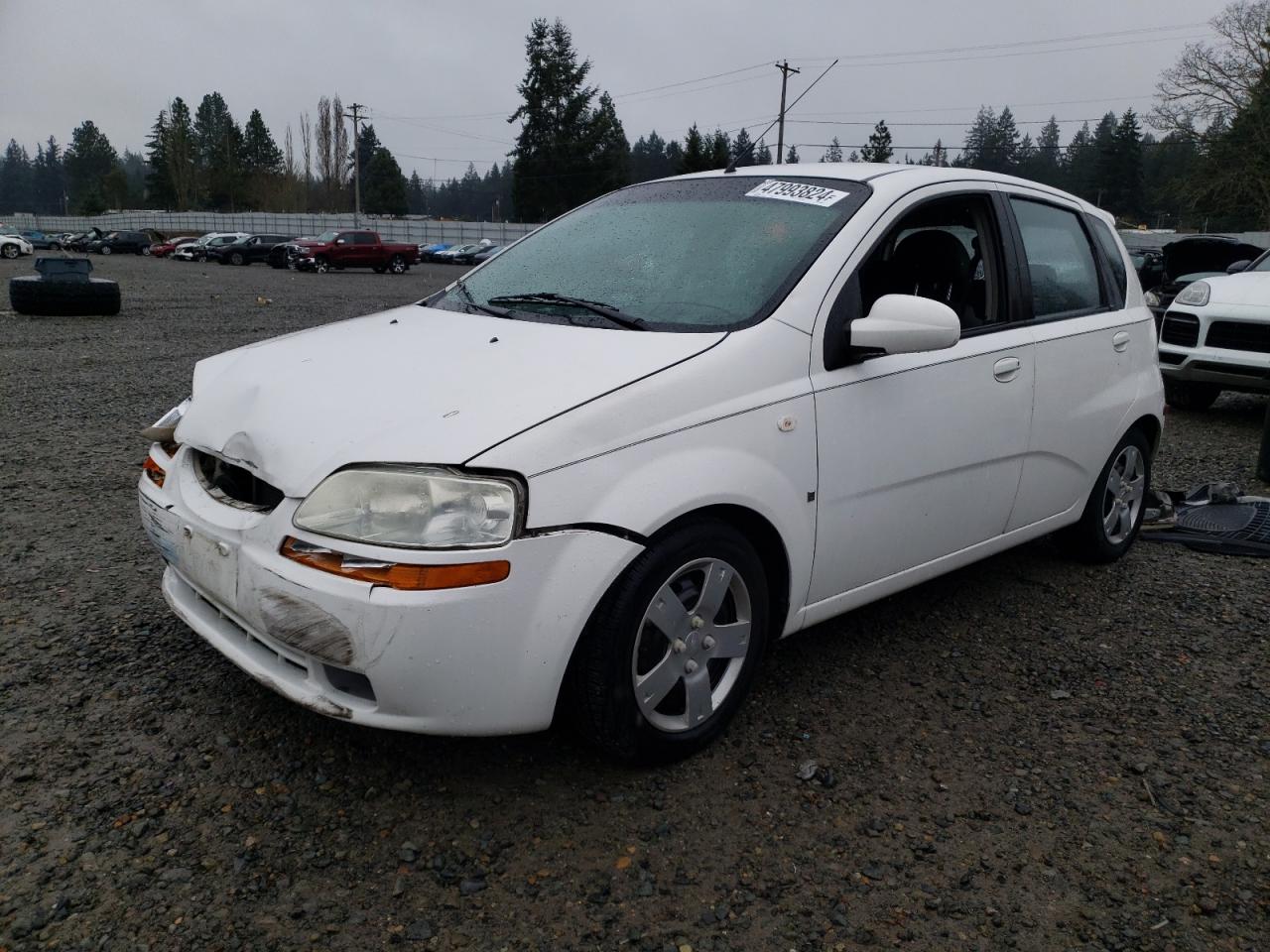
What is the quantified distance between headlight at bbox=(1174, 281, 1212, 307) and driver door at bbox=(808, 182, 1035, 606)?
17.9ft

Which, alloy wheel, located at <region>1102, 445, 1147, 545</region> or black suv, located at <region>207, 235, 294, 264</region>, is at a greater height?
black suv, located at <region>207, 235, 294, 264</region>

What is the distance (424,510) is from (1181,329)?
7.85 m

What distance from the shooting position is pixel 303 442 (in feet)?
7.96

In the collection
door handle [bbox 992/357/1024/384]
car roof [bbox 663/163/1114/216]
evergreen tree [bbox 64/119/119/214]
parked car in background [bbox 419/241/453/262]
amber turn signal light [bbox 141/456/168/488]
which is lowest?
amber turn signal light [bbox 141/456/168/488]

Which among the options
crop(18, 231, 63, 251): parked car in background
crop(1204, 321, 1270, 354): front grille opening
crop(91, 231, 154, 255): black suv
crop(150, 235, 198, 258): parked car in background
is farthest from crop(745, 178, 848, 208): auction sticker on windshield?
crop(18, 231, 63, 251): parked car in background

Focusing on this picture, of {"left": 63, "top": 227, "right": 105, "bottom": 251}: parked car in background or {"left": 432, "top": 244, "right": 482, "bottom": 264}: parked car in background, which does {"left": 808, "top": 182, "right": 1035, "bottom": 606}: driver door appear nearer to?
{"left": 432, "top": 244, "right": 482, "bottom": 264}: parked car in background

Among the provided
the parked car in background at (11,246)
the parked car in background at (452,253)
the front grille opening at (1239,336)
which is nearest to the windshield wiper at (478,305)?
the front grille opening at (1239,336)

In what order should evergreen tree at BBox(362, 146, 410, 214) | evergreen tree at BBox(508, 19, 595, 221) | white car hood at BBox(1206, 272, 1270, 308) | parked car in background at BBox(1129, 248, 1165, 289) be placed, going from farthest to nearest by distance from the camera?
evergreen tree at BBox(362, 146, 410, 214) → evergreen tree at BBox(508, 19, 595, 221) → parked car in background at BBox(1129, 248, 1165, 289) → white car hood at BBox(1206, 272, 1270, 308)

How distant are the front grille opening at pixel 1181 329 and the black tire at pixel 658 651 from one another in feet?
22.3

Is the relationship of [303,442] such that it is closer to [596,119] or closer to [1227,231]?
[1227,231]

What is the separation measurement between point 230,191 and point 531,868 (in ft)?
314

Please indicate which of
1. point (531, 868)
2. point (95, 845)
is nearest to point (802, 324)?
point (531, 868)

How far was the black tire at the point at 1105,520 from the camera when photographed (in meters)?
4.23

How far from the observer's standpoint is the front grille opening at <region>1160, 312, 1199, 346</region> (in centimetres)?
798
